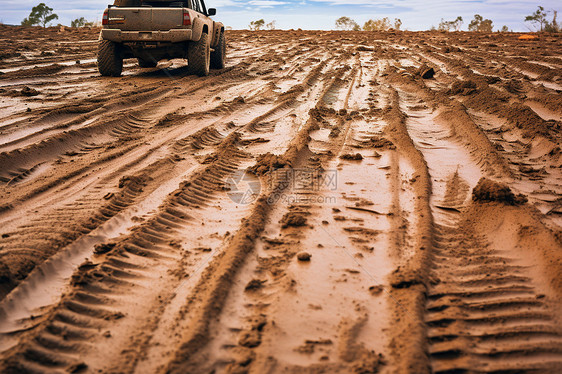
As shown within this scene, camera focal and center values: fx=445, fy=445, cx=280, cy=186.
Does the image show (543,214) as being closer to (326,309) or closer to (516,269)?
(516,269)

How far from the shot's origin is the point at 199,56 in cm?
1009

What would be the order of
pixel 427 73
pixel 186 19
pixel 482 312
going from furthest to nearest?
pixel 427 73, pixel 186 19, pixel 482 312

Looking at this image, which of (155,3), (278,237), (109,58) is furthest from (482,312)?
(155,3)

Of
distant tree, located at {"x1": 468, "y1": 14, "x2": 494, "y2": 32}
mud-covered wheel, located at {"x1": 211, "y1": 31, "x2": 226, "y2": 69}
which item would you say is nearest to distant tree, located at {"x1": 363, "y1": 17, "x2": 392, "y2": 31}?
distant tree, located at {"x1": 468, "y1": 14, "x2": 494, "y2": 32}

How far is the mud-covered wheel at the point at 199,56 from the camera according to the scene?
9.99 meters

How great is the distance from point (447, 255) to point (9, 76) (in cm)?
914

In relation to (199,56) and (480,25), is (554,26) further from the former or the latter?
(199,56)

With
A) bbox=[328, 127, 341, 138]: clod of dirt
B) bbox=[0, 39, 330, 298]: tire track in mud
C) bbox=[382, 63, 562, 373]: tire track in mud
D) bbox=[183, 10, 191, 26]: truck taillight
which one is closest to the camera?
bbox=[382, 63, 562, 373]: tire track in mud

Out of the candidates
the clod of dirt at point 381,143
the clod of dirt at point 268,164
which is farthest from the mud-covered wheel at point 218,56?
the clod of dirt at point 268,164

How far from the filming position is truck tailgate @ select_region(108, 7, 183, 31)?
9.18 meters

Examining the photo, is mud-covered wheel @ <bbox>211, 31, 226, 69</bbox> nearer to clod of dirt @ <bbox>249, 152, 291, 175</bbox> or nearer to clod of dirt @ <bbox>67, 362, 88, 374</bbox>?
clod of dirt @ <bbox>249, 152, 291, 175</bbox>

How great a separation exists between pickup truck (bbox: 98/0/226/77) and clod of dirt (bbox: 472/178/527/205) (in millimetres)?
7314

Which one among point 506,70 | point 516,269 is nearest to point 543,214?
point 516,269

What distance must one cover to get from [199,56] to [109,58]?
1928 millimetres
